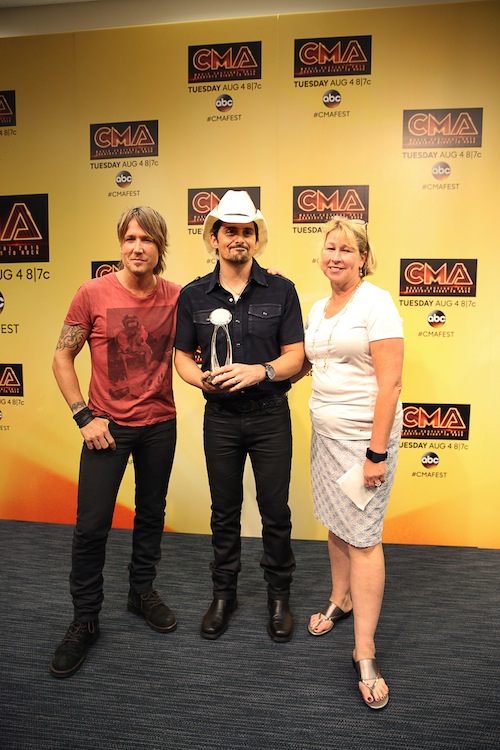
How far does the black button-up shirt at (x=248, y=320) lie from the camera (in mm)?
2014

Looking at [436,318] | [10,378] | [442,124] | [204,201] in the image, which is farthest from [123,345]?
[442,124]

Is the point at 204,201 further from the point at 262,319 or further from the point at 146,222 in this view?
the point at 262,319

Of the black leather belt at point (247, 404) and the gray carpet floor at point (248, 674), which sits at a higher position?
the black leather belt at point (247, 404)

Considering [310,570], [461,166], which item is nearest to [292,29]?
[461,166]

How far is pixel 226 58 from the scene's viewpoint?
118 inches

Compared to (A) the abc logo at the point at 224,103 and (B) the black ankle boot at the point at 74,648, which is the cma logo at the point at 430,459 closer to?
(B) the black ankle boot at the point at 74,648

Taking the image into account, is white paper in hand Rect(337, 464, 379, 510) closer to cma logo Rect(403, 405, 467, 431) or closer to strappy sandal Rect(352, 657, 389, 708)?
strappy sandal Rect(352, 657, 389, 708)

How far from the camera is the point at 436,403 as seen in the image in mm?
3066

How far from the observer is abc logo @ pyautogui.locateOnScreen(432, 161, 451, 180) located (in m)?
2.92

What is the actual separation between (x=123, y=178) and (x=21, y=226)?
755 millimetres

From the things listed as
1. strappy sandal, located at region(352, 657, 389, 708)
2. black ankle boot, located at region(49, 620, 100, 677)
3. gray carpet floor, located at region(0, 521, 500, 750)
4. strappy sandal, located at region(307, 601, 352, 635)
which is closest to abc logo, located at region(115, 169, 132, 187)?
gray carpet floor, located at region(0, 521, 500, 750)

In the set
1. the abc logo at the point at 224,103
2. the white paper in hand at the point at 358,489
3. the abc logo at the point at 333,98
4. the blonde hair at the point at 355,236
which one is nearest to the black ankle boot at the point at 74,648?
the white paper in hand at the point at 358,489

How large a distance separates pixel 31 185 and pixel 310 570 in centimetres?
293

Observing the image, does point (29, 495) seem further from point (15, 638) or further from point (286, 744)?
point (286, 744)
